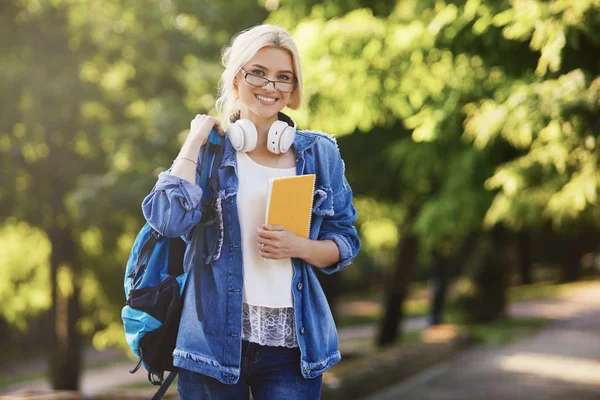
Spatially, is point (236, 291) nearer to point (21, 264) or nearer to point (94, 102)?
point (94, 102)

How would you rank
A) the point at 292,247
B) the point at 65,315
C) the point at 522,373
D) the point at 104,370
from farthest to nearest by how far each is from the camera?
the point at 104,370 → the point at 65,315 → the point at 522,373 → the point at 292,247

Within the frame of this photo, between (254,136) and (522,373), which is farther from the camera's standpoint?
(522,373)

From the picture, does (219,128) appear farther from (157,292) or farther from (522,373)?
(522,373)

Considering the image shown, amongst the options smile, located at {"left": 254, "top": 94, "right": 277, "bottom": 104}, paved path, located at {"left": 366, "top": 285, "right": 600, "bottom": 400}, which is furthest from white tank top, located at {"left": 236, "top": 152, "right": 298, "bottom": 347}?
paved path, located at {"left": 366, "top": 285, "right": 600, "bottom": 400}

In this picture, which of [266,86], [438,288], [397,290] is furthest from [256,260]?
[438,288]

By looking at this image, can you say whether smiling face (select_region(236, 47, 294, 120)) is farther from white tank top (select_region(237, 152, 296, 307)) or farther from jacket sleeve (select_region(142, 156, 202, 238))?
jacket sleeve (select_region(142, 156, 202, 238))

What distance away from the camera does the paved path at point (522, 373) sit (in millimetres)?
9586

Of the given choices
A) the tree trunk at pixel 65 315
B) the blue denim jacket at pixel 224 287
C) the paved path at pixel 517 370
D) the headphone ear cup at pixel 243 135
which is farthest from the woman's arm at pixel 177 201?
the tree trunk at pixel 65 315

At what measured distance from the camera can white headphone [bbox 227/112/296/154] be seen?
8.54 ft

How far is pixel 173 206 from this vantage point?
2436mm

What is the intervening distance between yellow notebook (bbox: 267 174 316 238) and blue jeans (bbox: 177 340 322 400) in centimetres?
38

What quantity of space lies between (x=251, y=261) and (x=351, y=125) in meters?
4.36

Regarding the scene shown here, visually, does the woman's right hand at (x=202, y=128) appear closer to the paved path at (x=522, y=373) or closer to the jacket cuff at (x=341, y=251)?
the jacket cuff at (x=341, y=251)

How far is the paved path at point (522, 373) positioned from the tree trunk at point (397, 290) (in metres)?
2.16
